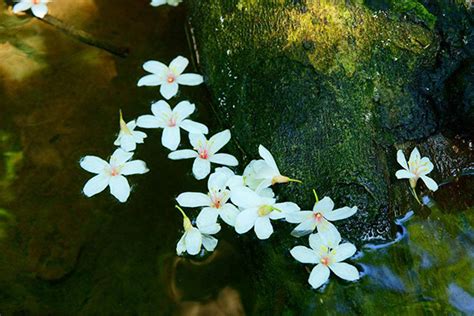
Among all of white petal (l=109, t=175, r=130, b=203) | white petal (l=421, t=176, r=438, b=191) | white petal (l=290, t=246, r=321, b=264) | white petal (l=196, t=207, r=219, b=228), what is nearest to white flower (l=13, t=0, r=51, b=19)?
white petal (l=109, t=175, r=130, b=203)

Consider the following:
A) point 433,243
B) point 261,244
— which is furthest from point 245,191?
point 433,243

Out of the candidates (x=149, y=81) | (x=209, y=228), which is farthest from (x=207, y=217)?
(x=149, y=81)

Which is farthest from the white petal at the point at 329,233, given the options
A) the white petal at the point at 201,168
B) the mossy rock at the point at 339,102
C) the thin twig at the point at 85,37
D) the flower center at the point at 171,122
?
the thin twig at the point at 85,37

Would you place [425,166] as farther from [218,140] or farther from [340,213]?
[218,140]

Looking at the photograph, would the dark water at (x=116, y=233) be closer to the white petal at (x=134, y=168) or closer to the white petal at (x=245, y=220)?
the white petal at (x=134, y=168)

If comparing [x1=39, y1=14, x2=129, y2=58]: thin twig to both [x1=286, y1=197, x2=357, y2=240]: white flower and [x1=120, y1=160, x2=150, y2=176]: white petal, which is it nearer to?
[x1=120, y1=160, x2=150, y2=176]: white petal

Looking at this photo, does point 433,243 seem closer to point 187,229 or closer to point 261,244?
point 261,244
